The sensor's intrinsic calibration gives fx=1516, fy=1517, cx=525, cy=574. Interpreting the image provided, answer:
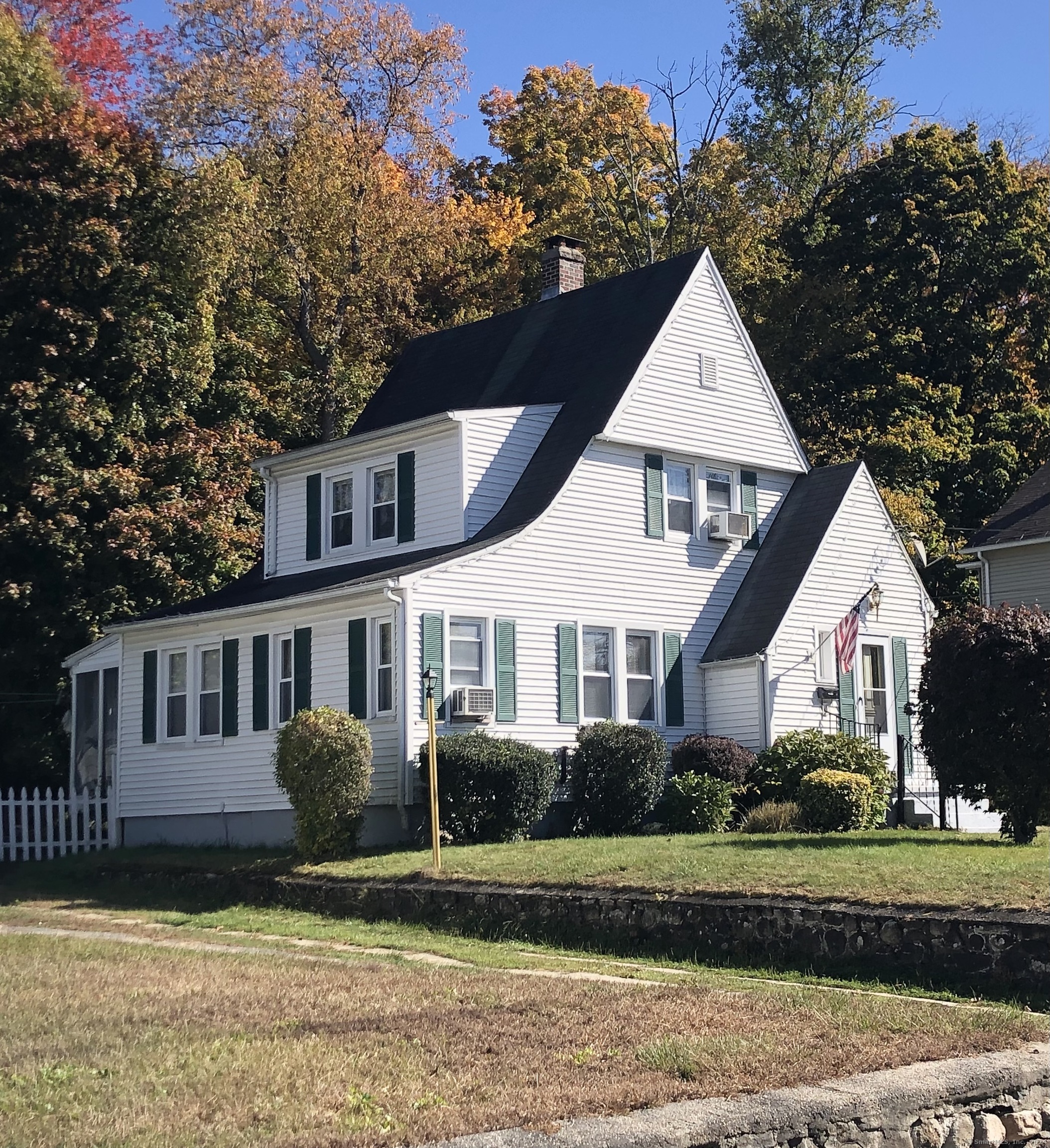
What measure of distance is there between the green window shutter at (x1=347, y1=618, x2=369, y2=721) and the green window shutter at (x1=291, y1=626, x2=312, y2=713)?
97 cm

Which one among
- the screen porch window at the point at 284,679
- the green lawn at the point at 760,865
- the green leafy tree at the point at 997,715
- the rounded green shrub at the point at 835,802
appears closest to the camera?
the green lawn at the point at 760,865

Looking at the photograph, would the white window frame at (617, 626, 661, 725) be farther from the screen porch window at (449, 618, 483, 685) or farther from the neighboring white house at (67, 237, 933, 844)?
the screen porch window at (449, 618, 483, 685)

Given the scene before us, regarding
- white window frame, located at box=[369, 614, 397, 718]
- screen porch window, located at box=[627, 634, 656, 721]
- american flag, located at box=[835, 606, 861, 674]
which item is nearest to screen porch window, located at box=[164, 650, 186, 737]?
white window frame, located at box=[369, 614, 397, 718]

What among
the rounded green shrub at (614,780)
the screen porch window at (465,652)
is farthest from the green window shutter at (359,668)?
the rounded green shrub at (614,780)

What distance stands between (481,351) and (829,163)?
2131 cm

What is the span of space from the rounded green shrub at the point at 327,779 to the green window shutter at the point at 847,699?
933 cm

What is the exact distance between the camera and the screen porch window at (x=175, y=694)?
25.1m

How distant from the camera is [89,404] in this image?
30.3 metres

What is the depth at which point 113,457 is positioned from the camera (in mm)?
30531

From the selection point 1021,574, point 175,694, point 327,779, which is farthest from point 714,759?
point 1021,574

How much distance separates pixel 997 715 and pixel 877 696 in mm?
9121

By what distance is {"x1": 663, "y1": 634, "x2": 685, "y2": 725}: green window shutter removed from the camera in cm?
2484

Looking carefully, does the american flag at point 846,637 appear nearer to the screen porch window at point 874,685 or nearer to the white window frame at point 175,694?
the screen porch window at point 874,685

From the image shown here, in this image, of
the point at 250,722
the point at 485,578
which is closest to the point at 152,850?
the point at 250,722
